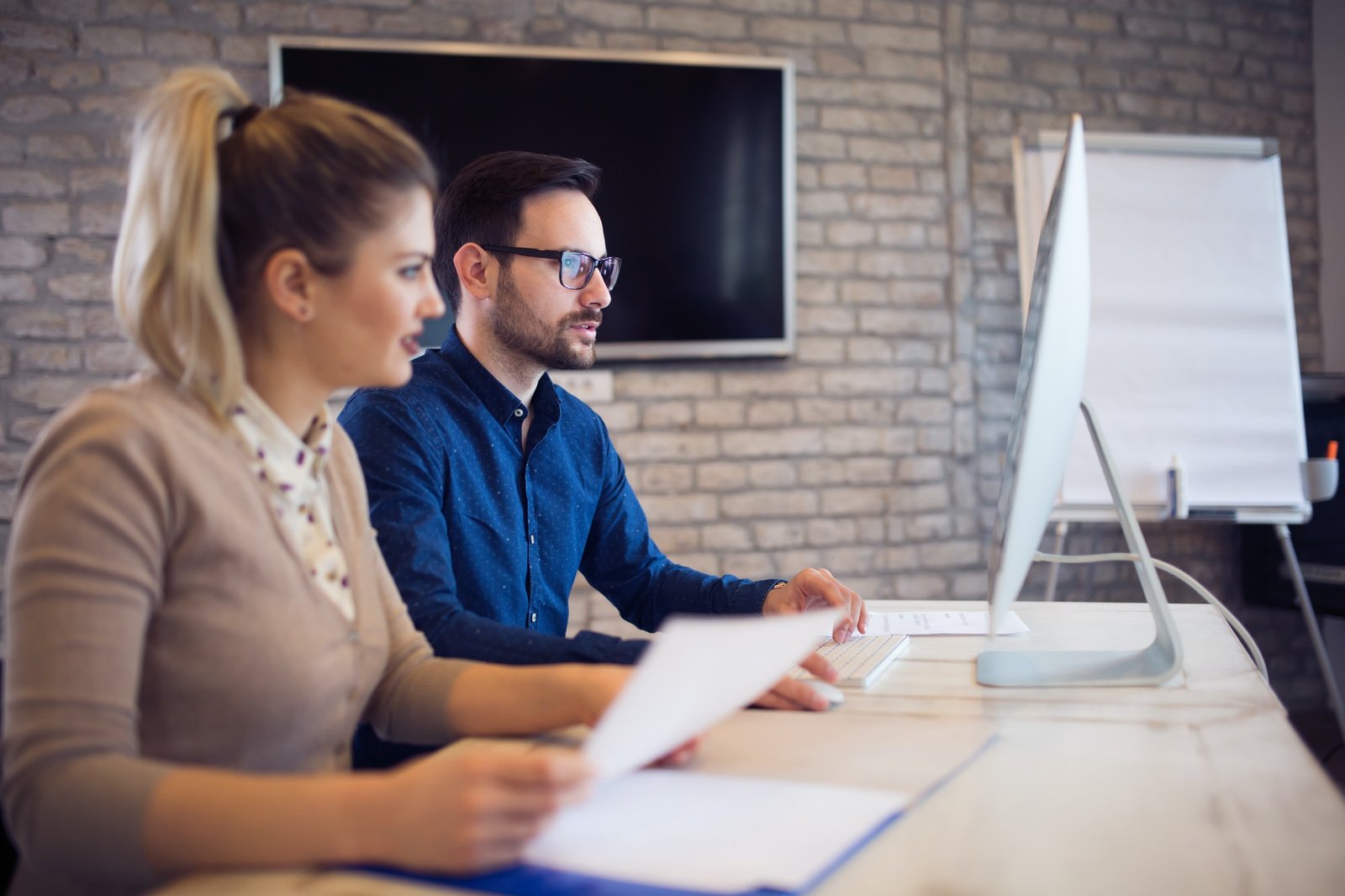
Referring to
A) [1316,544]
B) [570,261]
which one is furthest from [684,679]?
[1316,544]

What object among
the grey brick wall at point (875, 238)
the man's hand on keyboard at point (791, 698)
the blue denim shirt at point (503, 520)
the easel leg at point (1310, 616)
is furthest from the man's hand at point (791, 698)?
the easel leg at point (1310, 616)

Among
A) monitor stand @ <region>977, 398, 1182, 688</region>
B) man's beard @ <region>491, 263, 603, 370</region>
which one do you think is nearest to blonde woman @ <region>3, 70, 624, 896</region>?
monitor stand @ <region>977, 398, 1182, 688</region>

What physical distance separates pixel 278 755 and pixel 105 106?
2.66 metres

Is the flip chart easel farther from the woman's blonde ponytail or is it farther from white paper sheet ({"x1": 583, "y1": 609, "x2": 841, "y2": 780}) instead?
the woman's blonde ponytail

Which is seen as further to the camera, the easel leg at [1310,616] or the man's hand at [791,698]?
the easel leg at [1310,616]

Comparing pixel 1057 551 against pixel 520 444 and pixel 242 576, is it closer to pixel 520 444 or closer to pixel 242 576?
pixel 520 444

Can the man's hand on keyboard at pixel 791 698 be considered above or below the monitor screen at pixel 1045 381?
below

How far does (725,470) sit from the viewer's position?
322 cm

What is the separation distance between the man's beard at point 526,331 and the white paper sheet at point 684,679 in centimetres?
100

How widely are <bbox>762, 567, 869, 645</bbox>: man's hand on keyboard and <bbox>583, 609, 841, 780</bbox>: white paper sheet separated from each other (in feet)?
1.99

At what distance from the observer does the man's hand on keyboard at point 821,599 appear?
1.36m

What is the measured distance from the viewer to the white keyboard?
1.14 metres

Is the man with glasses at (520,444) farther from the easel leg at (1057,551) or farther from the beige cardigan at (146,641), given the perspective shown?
the easel leg at (1057,551)

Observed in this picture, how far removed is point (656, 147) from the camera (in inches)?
124
